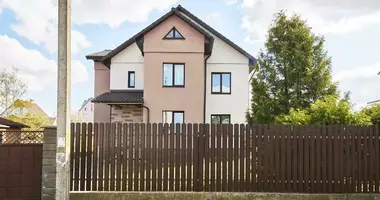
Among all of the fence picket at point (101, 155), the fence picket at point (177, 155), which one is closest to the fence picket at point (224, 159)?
the fence picket at point (177, 155)

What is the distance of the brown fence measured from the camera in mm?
7504

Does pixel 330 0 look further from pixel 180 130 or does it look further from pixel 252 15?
pixel 180 130

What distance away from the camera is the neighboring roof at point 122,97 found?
55.3ft

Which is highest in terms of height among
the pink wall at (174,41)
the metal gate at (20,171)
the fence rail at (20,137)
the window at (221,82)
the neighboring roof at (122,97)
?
the pink wall at (174,41)

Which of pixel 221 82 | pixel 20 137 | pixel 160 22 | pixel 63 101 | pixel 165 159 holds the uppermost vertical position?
pixel 160 22

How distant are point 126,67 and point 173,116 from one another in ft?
13.5

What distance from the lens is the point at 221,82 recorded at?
1880cm

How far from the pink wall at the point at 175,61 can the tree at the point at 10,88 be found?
13.8 m

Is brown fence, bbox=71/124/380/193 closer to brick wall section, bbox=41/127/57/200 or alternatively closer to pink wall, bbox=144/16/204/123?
brick wall section, bbox=41/127/57/200

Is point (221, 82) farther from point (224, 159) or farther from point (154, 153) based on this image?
point (154, 153)

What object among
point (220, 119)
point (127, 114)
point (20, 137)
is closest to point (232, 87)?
point (220, 119)

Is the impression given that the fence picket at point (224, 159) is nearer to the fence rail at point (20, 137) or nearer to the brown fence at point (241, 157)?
the brown fence at point (241, 157)

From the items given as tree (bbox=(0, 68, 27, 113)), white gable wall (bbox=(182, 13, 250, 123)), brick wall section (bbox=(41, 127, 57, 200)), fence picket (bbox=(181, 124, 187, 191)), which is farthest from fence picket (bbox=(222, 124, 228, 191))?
tree (bbox=(0, 68, 27, 113))

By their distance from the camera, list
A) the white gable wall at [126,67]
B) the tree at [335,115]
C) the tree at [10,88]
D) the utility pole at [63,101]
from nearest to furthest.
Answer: the utility pole at [63,101], the tree at [335,115], the white gable wall at [126,67], the tree at [10,88]
